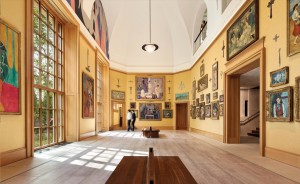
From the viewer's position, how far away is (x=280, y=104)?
5.30 m

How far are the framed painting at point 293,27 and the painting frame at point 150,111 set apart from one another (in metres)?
15.0

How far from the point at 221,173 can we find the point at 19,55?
585 centimetres

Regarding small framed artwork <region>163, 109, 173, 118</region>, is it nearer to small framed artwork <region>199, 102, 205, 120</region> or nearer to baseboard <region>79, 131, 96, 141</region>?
small framed artwork <region>199, 102, 205, 120</region>

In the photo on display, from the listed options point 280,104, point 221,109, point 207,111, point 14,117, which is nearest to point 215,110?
point 221,109

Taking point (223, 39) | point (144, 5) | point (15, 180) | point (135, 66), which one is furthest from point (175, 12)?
point (15, 180)

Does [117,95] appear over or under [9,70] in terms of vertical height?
under

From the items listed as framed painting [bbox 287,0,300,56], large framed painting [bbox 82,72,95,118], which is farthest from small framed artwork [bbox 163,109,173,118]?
framed painting [bbox 287,0,300,56]

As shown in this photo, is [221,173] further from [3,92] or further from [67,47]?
[67,47]

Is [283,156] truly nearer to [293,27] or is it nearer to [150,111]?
[293,27]

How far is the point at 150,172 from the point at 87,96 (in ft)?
31.3

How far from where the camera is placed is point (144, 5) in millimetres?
17938

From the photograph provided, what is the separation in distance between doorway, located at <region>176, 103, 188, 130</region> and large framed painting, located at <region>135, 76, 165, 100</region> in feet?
6.40

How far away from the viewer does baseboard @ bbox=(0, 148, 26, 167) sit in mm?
4656

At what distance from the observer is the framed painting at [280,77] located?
16.7 feet
